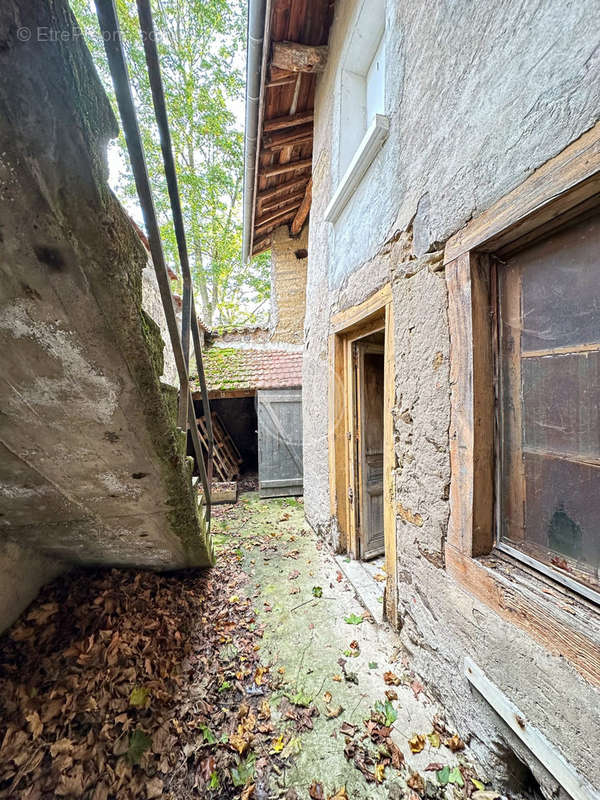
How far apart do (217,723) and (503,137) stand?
130 inches

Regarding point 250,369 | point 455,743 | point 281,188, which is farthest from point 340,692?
point 281,188

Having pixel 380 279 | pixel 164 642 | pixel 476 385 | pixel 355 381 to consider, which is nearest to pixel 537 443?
pixel 476 385

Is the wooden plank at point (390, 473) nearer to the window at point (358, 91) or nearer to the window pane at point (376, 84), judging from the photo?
the window at point (358, 91)

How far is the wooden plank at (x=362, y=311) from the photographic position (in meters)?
2.22

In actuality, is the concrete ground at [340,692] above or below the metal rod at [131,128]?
below

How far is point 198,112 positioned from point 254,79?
8.92 meters

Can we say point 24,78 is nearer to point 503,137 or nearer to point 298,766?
point 503,137

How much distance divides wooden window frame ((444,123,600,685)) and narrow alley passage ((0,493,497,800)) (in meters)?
0.99

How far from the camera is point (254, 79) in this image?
3.32 m

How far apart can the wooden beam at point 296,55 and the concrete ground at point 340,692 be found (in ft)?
18.1

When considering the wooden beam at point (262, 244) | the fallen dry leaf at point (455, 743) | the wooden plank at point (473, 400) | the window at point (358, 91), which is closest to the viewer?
the wooden plank at point (473, 400)

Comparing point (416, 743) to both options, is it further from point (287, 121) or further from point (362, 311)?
point (287, 121)

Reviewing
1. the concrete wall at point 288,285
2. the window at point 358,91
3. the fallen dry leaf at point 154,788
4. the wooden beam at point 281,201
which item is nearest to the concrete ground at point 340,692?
the fallen dry leaf at point 154,788

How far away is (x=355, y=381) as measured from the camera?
3.16m
